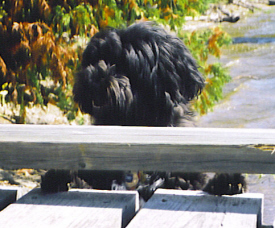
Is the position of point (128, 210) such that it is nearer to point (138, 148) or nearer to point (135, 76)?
point (138, 148)

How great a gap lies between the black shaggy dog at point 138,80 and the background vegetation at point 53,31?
2.49 feet

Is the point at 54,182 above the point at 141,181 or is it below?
above

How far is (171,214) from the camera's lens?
5.90 ft

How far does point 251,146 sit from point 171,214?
0.40 m

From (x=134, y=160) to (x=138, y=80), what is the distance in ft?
4.77

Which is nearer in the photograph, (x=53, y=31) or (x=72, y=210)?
(x=72, y=210)

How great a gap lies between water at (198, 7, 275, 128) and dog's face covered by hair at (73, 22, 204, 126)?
2281 millimetres

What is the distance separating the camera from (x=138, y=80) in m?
3.35

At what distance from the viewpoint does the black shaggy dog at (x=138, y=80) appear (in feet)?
10.7

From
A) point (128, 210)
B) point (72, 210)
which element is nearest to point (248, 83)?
point (128, 210)

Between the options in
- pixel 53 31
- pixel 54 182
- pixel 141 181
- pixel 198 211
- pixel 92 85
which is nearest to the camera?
pixel 198 211

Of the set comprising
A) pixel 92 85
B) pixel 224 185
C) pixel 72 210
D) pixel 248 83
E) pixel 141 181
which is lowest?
pixel 248 83

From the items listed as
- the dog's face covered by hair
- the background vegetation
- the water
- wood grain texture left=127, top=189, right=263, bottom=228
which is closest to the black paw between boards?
the dog's face covered by hair

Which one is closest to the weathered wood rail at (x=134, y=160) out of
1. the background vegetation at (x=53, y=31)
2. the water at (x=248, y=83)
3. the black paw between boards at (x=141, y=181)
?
the black paw between boards at (x=141, y=181)
